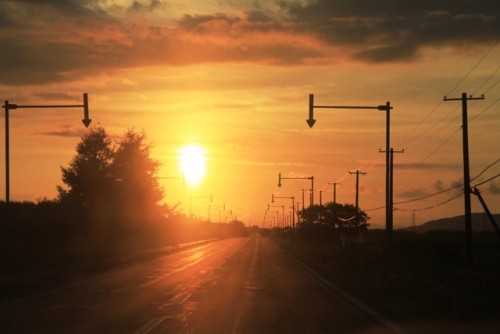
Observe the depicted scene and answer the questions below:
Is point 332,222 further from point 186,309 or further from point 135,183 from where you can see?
point 186,309

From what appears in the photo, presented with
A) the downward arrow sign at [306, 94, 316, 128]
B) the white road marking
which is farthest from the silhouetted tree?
the white road marking

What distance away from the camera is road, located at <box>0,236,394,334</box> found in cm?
1462

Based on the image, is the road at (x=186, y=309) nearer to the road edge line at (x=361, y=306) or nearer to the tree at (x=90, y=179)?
the road edge line at (x=361, y=306)

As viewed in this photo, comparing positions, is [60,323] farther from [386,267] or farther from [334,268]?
[334,268]

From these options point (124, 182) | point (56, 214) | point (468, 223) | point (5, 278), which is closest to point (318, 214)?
point (124, 182)

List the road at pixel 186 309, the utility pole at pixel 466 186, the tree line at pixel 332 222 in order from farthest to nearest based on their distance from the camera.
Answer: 1. the tree line at pixel 332 222
2. the utility pole at pixel 466 186
3. the road at pixel 186 309

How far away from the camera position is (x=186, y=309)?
716 inches

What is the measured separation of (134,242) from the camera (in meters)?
69.8

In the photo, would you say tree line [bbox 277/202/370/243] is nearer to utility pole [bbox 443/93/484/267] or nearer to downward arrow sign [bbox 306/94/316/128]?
utility pole [bbox 443/93/484/267]

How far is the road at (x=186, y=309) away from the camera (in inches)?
575

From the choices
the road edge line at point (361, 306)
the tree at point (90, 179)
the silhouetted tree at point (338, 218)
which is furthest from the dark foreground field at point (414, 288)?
the silhouetted tree at point (338, 218)

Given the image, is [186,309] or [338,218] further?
[338,218]

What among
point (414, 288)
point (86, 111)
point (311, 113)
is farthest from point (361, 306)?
point (86, 111)

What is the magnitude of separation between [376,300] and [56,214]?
1578 inches
